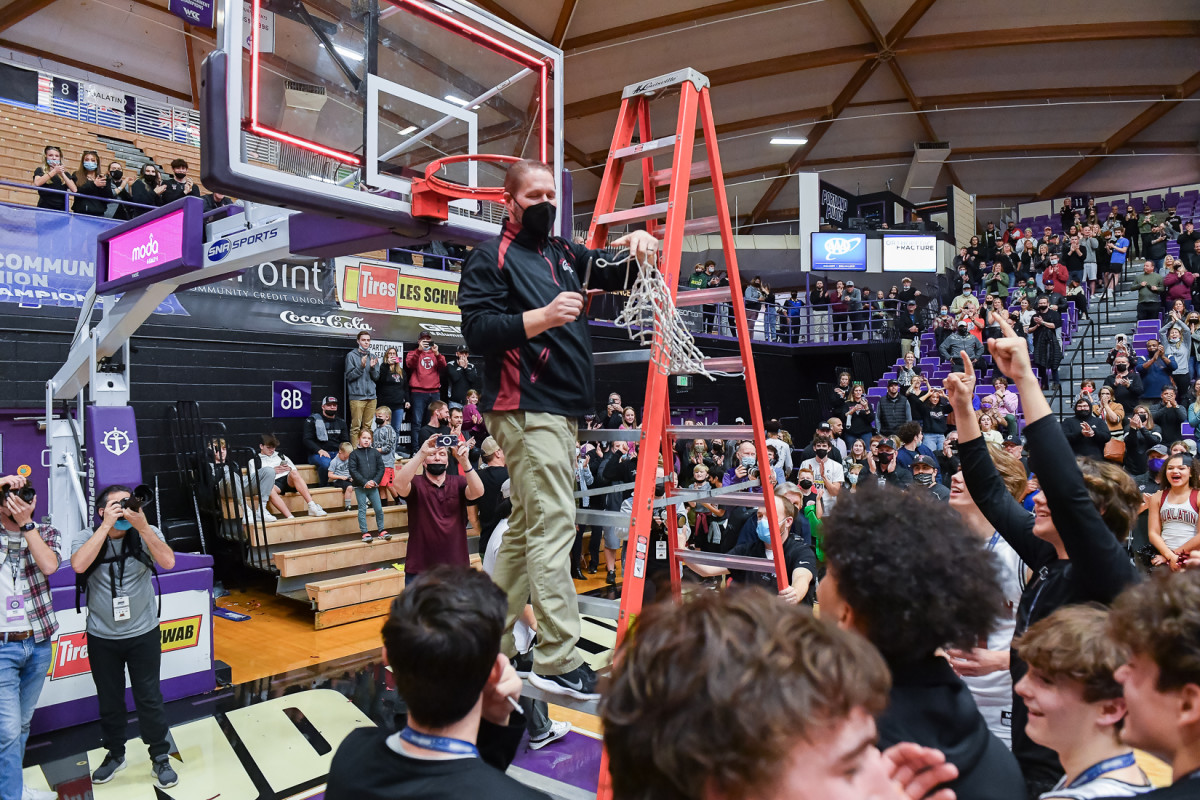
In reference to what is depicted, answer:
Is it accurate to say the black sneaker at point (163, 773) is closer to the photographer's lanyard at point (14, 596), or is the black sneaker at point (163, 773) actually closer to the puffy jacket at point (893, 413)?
the photographer's lanyard at point (14, 596)

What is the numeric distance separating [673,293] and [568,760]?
2751mm

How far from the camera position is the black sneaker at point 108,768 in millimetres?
4391

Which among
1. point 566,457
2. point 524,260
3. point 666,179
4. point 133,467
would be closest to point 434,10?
point 666,179

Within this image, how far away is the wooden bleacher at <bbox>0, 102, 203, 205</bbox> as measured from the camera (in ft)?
41.3

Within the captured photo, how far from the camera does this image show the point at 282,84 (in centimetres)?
331

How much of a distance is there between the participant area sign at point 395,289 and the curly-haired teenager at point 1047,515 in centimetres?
975

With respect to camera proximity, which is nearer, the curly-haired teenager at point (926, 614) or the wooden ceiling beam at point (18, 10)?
the curly-haired teenager at point (926, 614)

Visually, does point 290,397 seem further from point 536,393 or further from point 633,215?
point 536,393

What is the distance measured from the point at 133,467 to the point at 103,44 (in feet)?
43.1

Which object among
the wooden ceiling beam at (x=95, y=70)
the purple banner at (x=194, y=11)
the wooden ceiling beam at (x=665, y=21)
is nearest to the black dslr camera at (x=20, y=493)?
the purple banner at (x=194, y=11)

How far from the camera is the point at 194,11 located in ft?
33.5

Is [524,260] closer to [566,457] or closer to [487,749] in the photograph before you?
[566,457]

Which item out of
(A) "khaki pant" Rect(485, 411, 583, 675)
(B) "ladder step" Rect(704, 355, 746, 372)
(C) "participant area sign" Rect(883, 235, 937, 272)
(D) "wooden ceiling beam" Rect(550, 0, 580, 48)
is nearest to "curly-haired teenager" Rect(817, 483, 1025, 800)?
(A) "khaki pant" Rect(485, 411, 583, 675)

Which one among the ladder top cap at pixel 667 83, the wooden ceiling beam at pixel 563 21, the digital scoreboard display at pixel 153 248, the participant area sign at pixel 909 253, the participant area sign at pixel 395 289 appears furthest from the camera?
the participant area sign at pixel 909 253
